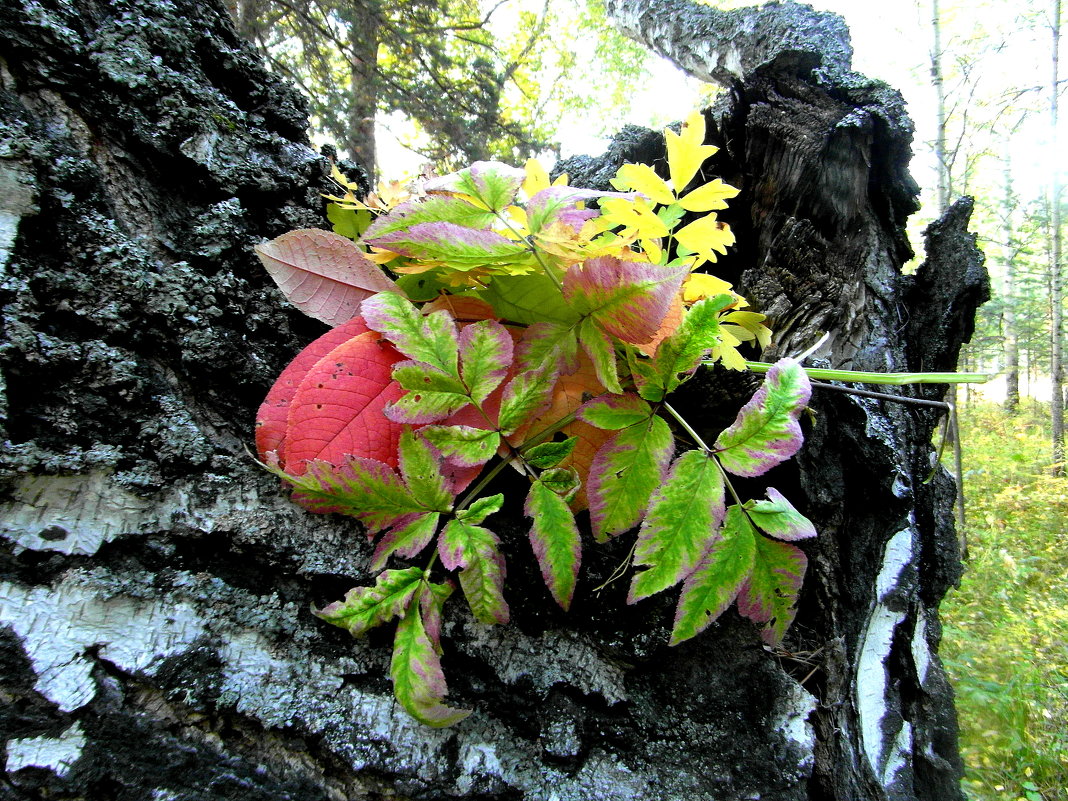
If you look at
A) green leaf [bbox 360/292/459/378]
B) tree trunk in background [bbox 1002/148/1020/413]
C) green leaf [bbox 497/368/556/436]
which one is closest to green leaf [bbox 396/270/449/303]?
green leaf [bbox 360/292/459/378]

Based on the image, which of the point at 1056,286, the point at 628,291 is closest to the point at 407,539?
the point at 628,291

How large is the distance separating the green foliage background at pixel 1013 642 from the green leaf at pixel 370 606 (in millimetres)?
4917

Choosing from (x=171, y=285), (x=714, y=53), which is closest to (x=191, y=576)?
(x=171, y=285)

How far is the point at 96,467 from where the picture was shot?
0.70m

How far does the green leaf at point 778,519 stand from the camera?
0.65 meters

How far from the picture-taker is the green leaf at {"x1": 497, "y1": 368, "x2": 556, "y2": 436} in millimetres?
713

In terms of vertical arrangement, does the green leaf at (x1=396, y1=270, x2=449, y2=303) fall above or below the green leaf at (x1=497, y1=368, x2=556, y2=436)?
above

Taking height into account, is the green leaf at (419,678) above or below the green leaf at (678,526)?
below

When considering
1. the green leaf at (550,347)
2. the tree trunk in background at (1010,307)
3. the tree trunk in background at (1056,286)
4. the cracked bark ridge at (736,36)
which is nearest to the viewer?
the green leaf at (550,347)

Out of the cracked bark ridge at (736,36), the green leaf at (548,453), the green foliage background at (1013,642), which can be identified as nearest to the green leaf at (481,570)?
the green leaf at (548,453)

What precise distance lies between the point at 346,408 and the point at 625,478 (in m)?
0.38

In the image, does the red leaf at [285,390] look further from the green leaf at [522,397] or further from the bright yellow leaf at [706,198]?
the bright yellow leaf at [706,198]

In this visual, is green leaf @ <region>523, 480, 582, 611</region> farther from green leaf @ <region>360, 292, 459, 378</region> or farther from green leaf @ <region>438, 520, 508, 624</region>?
green leaf @ <region>360, 292, 459, 378</region>

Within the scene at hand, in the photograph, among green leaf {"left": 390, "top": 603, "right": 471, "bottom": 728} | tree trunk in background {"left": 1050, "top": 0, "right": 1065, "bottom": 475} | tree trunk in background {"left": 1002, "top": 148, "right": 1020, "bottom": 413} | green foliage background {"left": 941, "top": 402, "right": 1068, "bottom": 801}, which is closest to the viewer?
green leaf {"left": 390, "top": 603, "right": 471, "bottom": 728}
